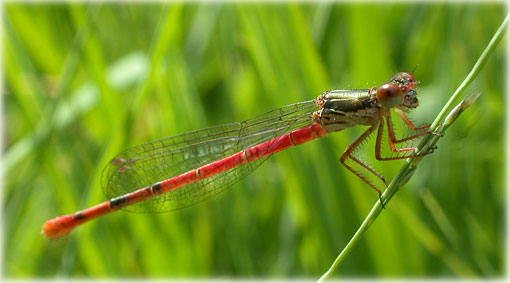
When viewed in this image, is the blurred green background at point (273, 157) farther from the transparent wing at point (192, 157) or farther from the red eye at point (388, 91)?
the red eye at point (388, 91)

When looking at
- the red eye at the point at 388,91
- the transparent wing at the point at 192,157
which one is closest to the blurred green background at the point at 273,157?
the transparent wing at the point at 192,157

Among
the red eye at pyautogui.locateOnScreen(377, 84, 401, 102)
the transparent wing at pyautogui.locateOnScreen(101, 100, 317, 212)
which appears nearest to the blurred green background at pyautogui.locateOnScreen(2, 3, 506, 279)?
the transparent wing at pyautogui.locateOnScreen(101, 100, 317, 212)

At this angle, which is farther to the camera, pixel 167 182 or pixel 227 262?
pixel 227 262

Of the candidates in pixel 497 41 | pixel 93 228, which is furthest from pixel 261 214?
pixel 497 41

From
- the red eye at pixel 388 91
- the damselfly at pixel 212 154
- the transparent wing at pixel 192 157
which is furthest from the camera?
the transparent wing at pixel 192 157

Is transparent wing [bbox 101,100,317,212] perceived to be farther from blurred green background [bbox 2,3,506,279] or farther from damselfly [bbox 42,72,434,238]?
blurred green background [bbox 2,3,506,279]

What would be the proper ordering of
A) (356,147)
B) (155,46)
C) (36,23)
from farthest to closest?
1. (36,23)
2. (155,46)
3. (356,147)

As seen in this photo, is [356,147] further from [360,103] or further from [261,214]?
[261,214]
